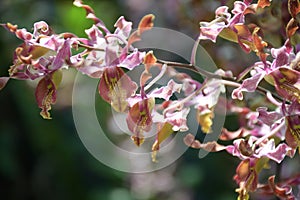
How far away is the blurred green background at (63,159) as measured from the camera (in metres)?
2.23

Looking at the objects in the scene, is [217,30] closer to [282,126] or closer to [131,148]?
[282,126]

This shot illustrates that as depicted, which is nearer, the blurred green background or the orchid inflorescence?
the orchid inflorescence

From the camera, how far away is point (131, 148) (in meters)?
2.27

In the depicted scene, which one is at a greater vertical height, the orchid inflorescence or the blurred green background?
the orchid inflorescence

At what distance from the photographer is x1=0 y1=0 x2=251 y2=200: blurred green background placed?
223 centimetres

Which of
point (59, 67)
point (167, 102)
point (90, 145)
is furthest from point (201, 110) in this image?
point (90, 145)

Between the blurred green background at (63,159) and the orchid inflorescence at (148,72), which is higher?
the orchid inflorescence at (148,72)

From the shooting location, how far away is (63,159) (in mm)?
2236

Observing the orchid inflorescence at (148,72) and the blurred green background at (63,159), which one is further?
the blurred green background at (63,159)

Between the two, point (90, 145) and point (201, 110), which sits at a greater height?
point (201, 110)

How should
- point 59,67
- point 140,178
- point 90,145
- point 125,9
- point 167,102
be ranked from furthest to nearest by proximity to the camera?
1. point 125,9
2. point 140,178
3. point 90,145
4. point 167,102
5. point 59,67

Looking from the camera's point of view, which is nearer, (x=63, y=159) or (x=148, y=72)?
(x=148, y=72)

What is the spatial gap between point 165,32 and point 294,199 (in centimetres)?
162

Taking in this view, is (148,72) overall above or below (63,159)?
above
